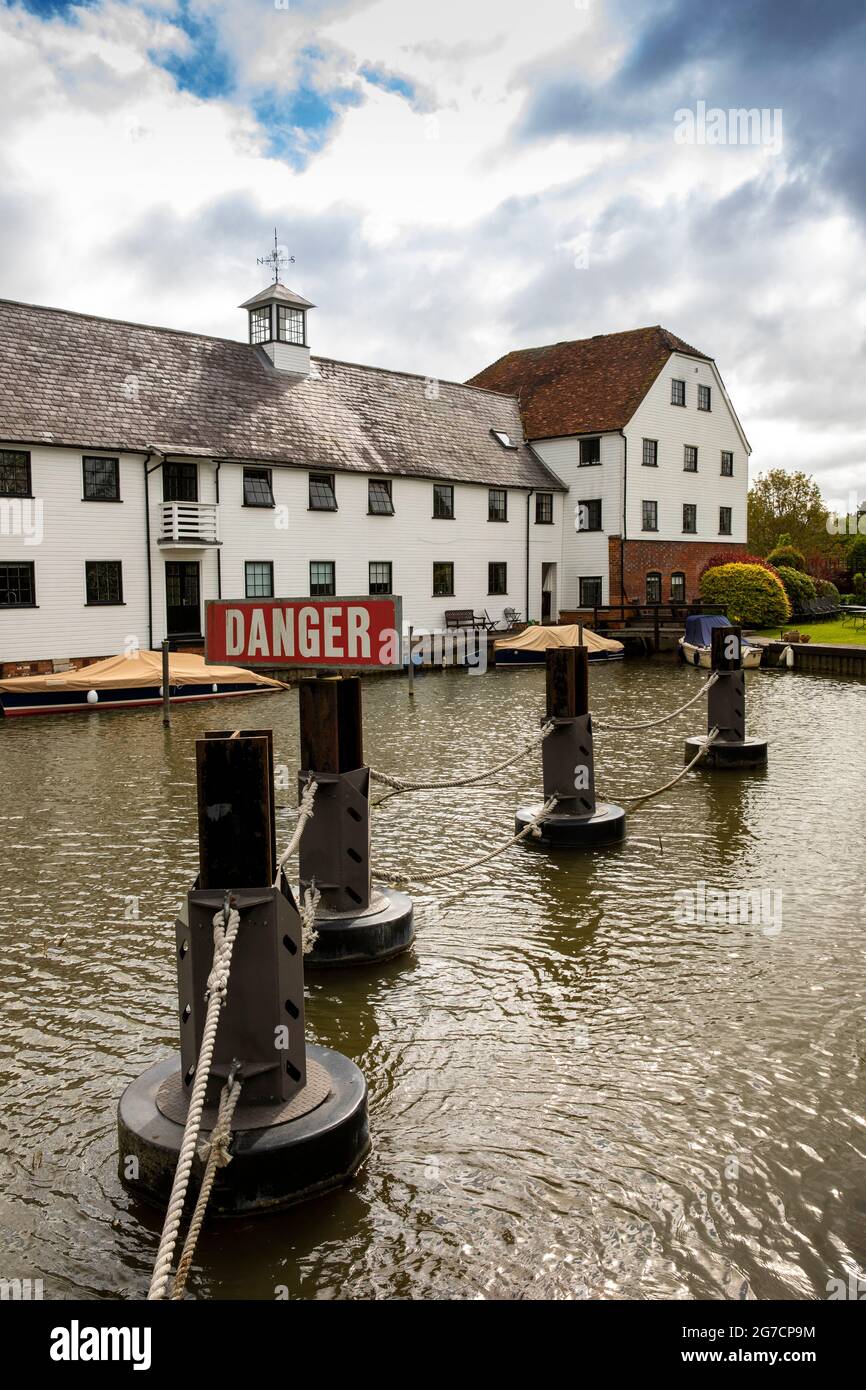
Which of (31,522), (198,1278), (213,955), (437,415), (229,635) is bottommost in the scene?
(198,1278)

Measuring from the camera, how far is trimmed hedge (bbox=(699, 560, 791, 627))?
130ft

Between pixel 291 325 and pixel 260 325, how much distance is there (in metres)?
1.06

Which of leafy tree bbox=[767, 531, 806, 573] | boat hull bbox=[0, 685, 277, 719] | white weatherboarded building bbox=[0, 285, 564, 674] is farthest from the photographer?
leafy tree bbox=[767, 531, 806, 573]

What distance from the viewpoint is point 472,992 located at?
674 centimetres

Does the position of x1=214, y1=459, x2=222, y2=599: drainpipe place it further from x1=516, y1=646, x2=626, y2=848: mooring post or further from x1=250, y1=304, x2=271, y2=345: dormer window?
x1=516, y1=646, x2=626, y2=848: mooring post

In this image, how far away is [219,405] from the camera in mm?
31984

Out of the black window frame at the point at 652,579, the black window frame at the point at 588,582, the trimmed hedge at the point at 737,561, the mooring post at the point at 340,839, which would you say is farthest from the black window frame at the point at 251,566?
the mooring post at the point at 340,839

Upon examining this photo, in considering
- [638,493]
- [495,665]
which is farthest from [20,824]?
[638,493]

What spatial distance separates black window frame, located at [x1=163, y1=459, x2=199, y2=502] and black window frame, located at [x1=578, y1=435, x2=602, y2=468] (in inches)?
757

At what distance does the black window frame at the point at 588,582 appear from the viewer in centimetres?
4397

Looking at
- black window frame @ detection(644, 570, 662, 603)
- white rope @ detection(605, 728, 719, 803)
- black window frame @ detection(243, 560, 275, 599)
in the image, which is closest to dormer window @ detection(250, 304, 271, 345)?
black window frame @ detection(243, 560, 275, 599)

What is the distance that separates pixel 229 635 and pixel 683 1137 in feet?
10.8

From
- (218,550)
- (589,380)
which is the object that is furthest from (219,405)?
(589,380)

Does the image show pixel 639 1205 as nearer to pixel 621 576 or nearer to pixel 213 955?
pixel 213 955
